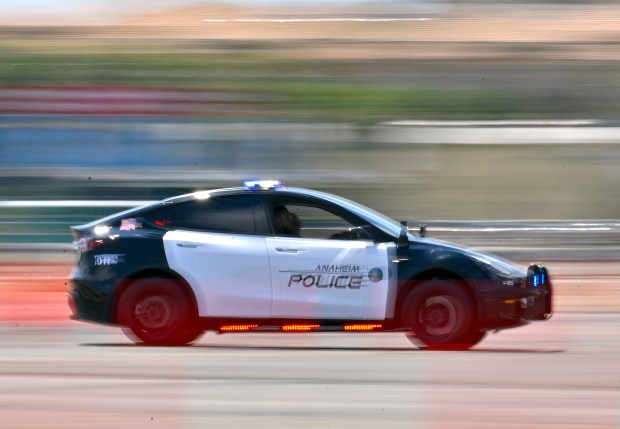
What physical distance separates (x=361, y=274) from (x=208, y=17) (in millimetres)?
19899

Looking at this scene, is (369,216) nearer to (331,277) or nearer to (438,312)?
(331,277)

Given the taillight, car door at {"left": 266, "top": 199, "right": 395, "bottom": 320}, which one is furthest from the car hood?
the taillight

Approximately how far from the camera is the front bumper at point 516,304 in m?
9.35

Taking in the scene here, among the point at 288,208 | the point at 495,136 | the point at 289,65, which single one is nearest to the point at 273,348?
the point at 288,208

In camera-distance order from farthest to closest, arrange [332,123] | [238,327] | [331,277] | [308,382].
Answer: [332,123], [238,327], [331,277], [308,382]

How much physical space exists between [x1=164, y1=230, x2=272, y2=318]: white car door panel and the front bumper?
5.45 feet

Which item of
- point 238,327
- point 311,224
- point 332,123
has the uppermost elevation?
point 332,123

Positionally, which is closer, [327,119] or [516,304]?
[516,304]

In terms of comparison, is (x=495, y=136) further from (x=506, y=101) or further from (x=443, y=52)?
(x=443, y=52)

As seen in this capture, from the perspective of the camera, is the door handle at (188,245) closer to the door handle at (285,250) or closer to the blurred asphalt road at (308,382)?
the door handle at (285,250)

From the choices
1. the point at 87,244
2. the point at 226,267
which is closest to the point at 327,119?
the point at 87,244

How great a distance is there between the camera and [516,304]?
9414 millimetres

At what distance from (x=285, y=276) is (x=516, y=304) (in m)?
1.78

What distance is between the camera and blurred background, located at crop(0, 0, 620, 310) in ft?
74.0
